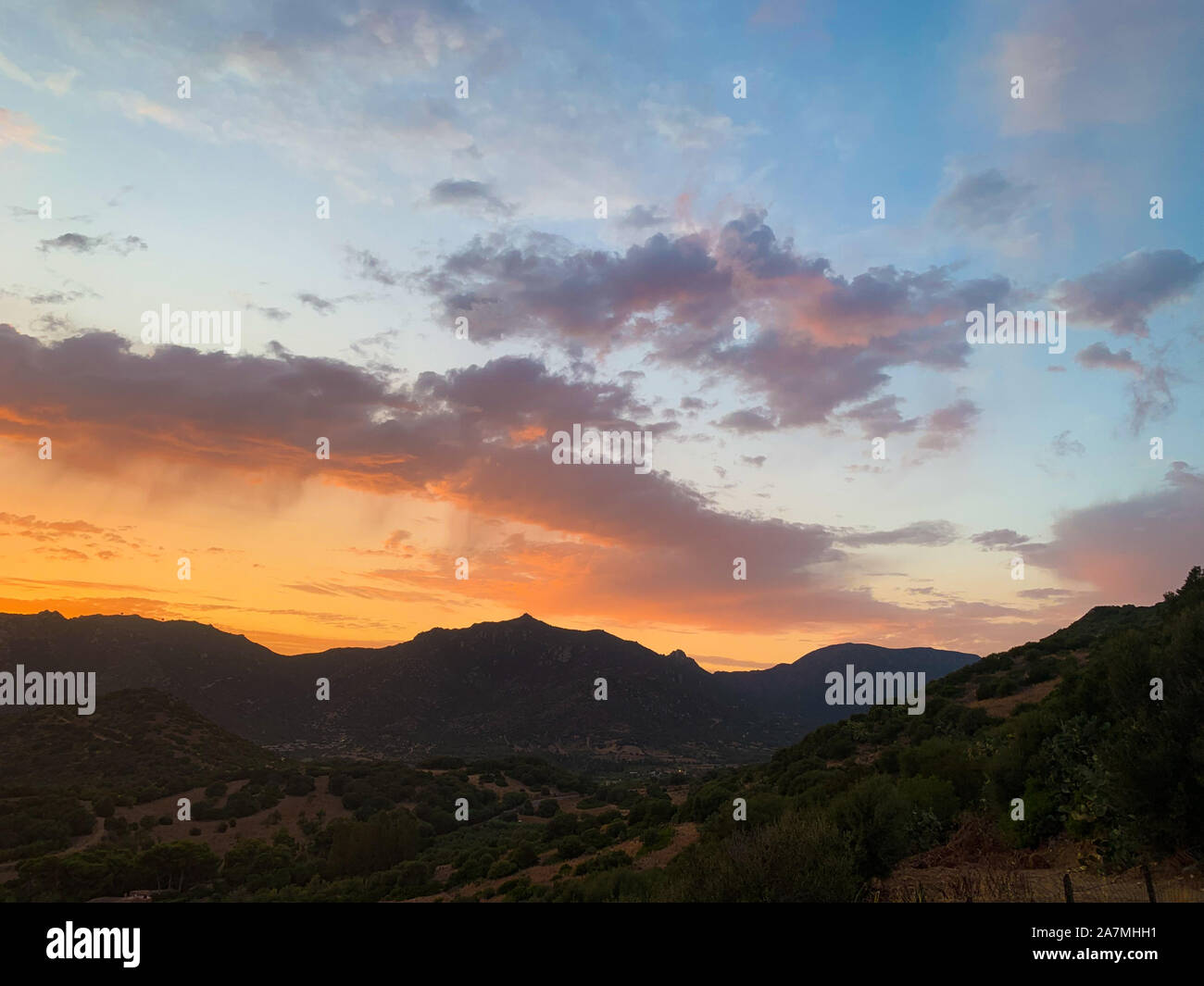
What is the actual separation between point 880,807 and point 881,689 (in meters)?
33.5

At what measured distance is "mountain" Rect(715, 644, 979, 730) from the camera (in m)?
156

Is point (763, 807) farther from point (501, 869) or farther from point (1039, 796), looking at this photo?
point (501, 869)

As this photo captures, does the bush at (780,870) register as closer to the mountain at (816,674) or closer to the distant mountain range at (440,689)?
the distant mountain range at (440,689)

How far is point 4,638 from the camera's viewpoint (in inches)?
3750

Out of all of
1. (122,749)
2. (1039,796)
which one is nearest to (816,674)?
(122,749)

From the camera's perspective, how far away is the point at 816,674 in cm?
17412

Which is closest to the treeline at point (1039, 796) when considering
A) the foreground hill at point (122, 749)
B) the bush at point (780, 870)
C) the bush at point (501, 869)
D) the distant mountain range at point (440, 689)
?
the bush at point (780, 870)

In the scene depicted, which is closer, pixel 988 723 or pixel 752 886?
pixel 752 886

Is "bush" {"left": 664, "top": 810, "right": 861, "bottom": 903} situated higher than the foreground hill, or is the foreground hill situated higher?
"bush" {"left": 664, "top": 810, "right": 861, "bottom": 903}

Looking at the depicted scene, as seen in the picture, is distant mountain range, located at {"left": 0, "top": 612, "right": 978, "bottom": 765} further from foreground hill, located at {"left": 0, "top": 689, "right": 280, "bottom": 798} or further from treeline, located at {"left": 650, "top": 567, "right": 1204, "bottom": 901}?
treeline, located at {"left": 650, "top": 567, "right": 1204, "bottom": 901}

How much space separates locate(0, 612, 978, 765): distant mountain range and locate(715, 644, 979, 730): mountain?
485 inches

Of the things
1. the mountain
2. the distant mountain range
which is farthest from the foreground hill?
the mountain
